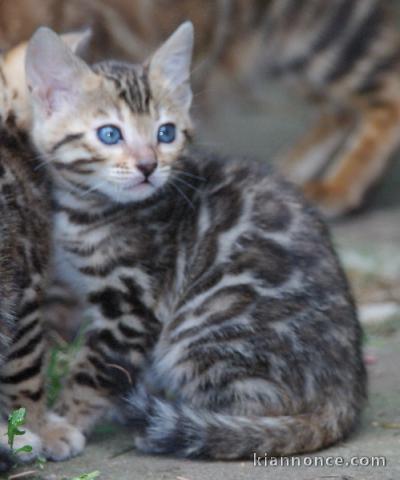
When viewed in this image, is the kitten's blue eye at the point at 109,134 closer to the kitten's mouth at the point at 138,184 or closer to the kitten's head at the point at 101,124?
the kitten's head at the point at 101,124

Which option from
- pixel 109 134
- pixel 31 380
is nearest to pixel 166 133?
pixel 109 134

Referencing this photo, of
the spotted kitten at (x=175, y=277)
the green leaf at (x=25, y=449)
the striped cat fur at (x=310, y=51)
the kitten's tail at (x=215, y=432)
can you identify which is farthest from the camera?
the striped cat fur at (x=310, y=51)

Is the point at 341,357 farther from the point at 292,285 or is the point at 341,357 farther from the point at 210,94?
the point at 210,94

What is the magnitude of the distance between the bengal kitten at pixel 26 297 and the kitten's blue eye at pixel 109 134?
22cm

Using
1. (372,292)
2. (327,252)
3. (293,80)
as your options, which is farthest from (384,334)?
(293,80)

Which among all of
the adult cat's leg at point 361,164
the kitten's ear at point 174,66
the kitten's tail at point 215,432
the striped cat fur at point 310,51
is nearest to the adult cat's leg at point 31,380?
the kitten's tail at point 215,432

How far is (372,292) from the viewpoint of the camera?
15.6 feet

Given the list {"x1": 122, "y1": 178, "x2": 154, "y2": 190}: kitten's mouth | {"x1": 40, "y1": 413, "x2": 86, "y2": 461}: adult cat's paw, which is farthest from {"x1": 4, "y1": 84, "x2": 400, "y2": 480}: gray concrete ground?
{"x1": 122, "y1": 178, "x2": 154, "y2": 190}: kitten's mouth

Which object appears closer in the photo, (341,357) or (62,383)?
(341,357)

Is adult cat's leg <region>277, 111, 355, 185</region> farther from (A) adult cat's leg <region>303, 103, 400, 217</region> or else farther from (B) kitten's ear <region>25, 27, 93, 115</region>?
(B) kitten's ear <region>25, 27, 93, 115</region>

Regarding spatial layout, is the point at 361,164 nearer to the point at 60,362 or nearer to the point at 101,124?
the point at 60,362

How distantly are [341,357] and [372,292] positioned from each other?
1.54 metres

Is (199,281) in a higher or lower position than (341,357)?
higher

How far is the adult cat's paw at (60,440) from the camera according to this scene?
3.13 metres
